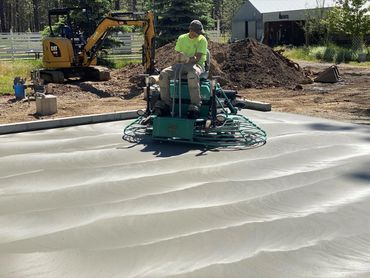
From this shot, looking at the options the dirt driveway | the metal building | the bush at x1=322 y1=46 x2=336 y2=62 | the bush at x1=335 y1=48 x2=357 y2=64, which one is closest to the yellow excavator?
the dirt driveway

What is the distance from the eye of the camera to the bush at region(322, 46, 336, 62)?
87.2 ft

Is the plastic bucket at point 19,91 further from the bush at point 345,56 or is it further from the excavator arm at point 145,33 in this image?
the bush at point 345,56

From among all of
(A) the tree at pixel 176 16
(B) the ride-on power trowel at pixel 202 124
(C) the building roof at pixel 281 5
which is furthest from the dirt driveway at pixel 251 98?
(C) the building roof at pixel 281 5


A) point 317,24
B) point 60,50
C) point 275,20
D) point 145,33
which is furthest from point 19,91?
point 275,20

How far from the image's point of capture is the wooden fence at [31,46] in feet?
79.8

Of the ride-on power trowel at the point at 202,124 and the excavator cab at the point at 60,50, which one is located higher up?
the excavator cab at the point at 60,50

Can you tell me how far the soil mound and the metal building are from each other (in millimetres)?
16958

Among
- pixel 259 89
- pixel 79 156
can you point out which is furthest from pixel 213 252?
pixel 259 89

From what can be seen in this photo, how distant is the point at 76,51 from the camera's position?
52.3 feet

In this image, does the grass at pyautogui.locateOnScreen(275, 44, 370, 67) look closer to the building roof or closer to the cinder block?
the building roof

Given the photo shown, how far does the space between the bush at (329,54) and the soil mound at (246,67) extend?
10.5m

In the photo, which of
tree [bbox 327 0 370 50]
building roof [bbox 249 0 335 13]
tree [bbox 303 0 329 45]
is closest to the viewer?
tree [bbox 327 0 370 50]

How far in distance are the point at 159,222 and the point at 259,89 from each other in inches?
441

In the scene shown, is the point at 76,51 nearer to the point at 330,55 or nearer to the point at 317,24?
the point at 330,55
